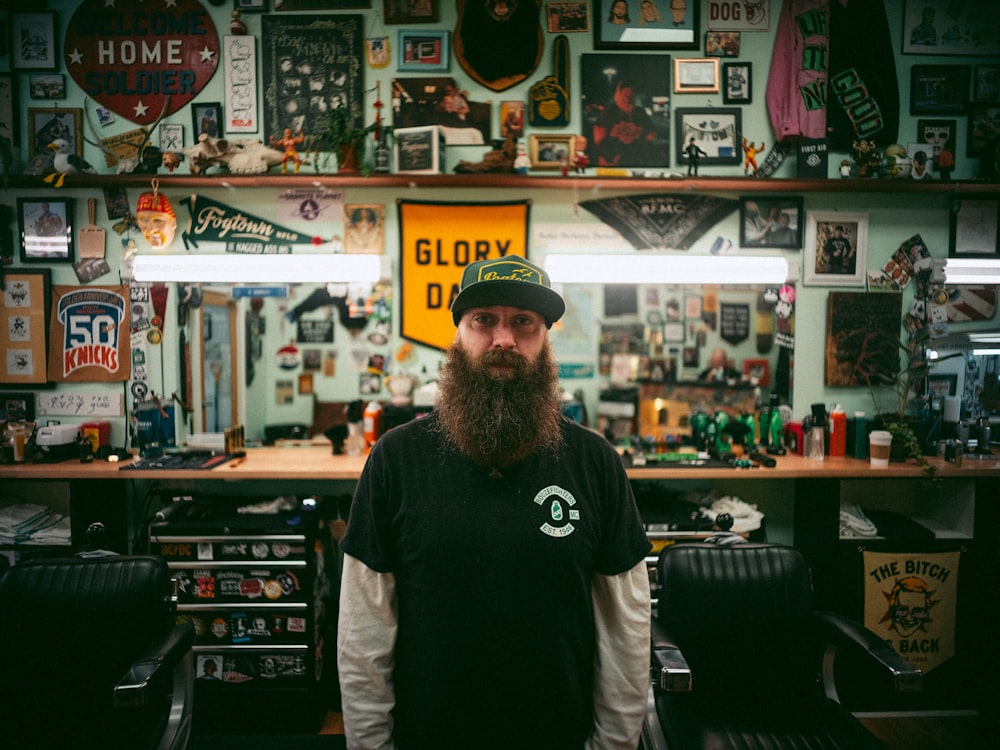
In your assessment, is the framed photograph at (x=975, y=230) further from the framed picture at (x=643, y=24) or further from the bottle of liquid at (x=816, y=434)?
the framed picture at (x=643, y=24)

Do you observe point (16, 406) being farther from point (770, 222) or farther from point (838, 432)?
point (838, 432)

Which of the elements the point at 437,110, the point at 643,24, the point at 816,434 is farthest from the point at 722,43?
the point at 816,434

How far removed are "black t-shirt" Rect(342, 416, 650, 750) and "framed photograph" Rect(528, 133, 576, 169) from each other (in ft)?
7.74

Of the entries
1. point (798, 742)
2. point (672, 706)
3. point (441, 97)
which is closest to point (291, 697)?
point (672, 706)

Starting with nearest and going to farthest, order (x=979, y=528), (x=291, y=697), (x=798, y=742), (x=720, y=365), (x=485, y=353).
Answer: (x=485, y=353) < (x=798, y=742) < (x=291, y=697) < (x=979, y=528) < (x=720, y=365)

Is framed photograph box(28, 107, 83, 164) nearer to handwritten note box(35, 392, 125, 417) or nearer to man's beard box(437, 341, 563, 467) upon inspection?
handwritten note box(35, 392, 125, 417)

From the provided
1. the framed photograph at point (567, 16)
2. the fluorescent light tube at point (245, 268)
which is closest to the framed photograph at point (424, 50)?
the framed photograph at point (567, 16)

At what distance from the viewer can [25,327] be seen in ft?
11.0

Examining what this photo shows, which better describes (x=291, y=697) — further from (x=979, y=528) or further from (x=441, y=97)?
(x=979, y=528)

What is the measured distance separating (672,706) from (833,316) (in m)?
2.60

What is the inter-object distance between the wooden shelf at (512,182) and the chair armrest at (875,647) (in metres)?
2.28

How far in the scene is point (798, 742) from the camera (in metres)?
1.81

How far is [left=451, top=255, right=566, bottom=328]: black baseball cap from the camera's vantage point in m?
1.40

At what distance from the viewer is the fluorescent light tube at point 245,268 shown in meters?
3.08
